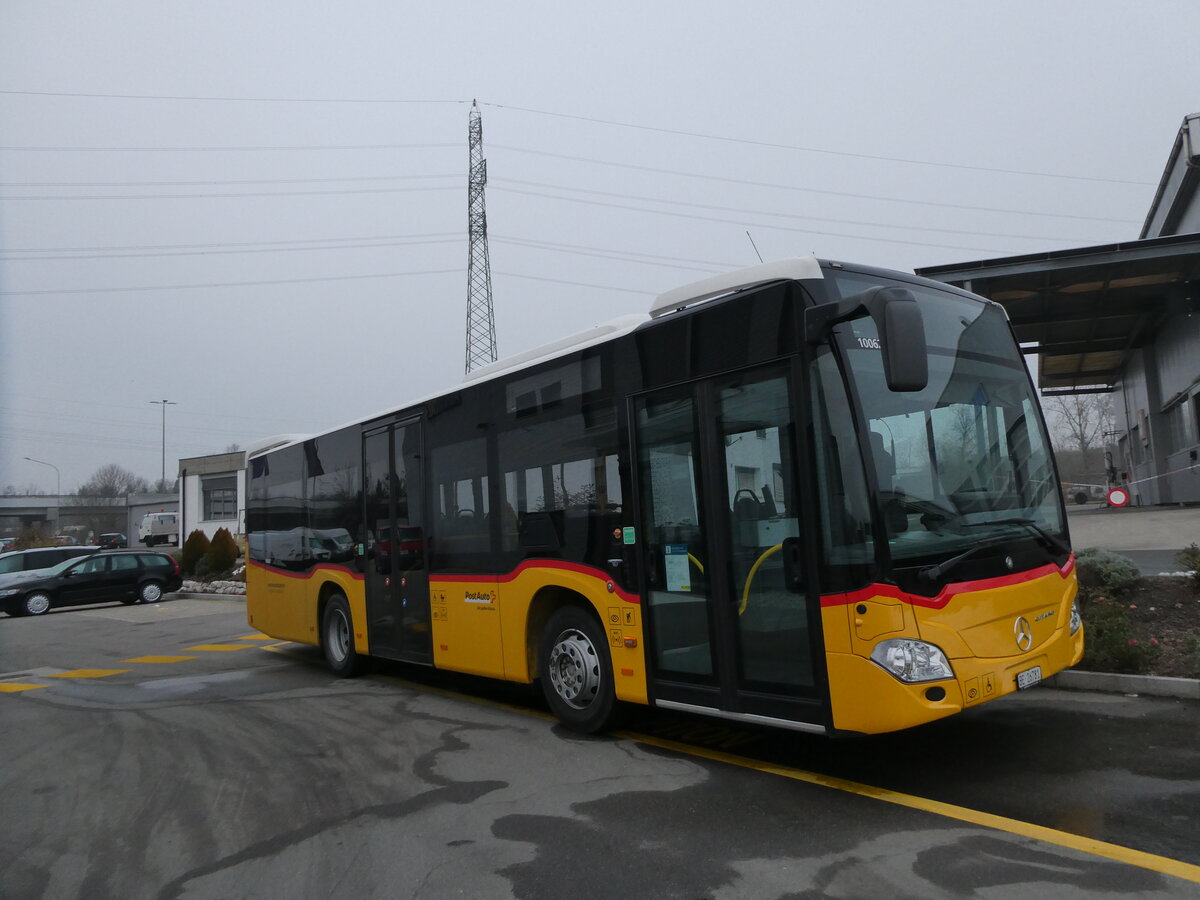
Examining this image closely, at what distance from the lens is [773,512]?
5203 millimetres

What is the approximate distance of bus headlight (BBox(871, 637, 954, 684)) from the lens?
4.56 meters

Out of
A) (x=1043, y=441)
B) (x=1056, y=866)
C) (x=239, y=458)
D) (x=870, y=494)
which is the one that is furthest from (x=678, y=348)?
(x=239, y=458)

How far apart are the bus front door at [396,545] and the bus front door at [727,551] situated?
3411 millimetres

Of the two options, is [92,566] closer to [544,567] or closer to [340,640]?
[340,640]

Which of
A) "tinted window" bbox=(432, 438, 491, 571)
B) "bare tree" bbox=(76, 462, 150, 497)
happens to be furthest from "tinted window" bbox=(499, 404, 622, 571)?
"bare tree" bbox=(76, 462, 150, 497)

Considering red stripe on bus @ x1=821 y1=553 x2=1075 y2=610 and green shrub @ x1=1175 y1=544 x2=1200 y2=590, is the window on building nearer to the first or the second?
green shrub @ x1=1175 y1=544 x2=1200 y2=590

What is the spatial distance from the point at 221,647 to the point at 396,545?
7.16 metres

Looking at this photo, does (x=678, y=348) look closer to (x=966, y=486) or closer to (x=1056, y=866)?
(x=966, y=486)

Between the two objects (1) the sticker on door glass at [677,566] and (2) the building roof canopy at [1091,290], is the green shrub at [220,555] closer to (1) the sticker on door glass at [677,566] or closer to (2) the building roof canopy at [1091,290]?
(2) the building roof canopy at [1091,290]

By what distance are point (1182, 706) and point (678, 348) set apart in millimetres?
4712

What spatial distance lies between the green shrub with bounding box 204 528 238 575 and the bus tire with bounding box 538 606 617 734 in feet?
80.7

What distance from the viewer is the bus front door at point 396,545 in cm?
874

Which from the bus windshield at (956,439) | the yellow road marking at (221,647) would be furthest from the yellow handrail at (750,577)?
the yellow road marking at (221,647)

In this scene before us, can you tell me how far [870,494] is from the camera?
471 cm
